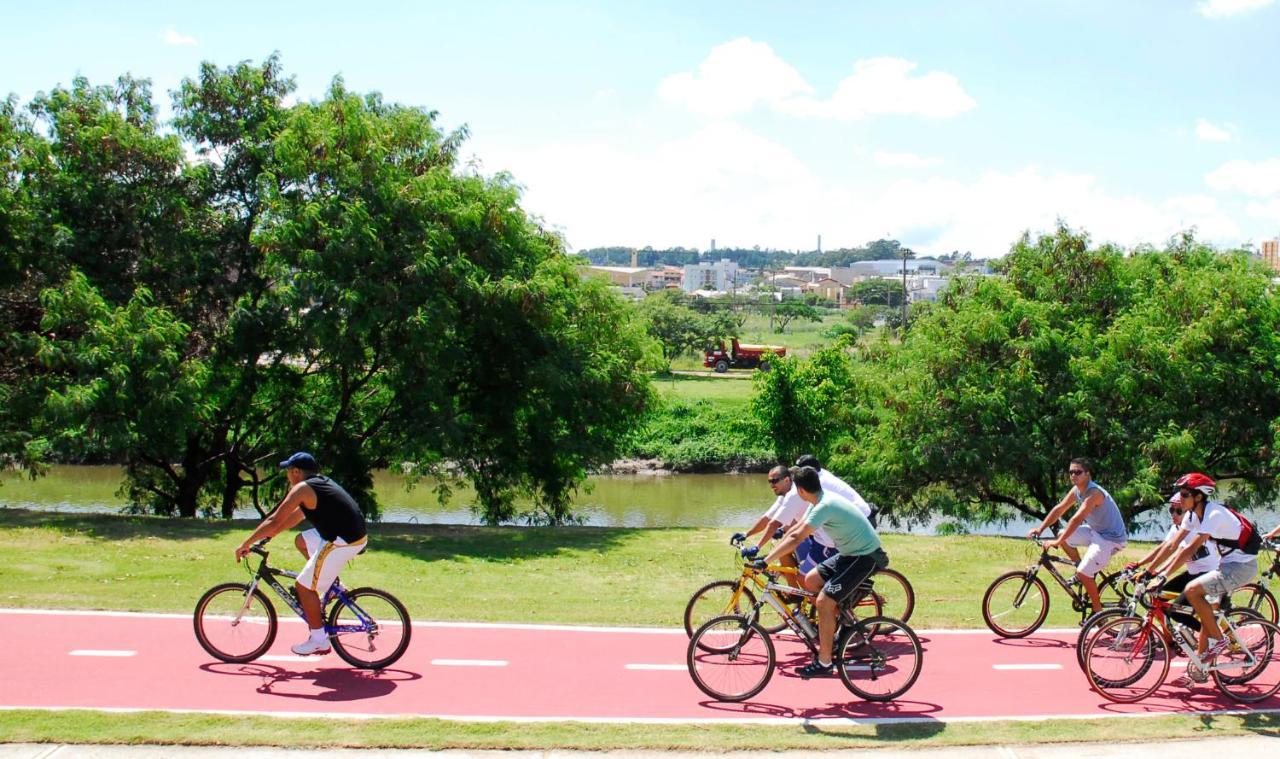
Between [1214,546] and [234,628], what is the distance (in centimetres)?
808

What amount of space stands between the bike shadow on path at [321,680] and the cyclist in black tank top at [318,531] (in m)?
0.22

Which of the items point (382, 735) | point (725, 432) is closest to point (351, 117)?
point (382, 735)

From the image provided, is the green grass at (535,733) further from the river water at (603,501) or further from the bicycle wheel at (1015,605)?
the river water at (603,501)

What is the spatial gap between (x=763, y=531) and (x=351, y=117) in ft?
42.9

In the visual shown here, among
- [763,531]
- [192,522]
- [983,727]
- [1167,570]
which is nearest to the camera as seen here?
[983,727]

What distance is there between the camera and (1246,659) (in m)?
9.00

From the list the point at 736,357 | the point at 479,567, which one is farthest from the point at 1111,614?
the point at 736,357

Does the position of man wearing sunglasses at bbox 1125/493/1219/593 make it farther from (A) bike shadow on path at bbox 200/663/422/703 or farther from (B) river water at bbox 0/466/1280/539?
(B) river water at bbox 0/466/1280/539

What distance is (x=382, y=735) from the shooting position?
25.5 feet

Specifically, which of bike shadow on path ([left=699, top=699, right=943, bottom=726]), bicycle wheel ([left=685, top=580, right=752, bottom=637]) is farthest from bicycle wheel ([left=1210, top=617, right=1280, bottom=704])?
bicycle wheel ([left=685, top=580, right=752, bottom=637])

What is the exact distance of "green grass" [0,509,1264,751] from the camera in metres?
7.79

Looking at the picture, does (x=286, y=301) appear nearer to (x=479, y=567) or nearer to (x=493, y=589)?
(x=479, y=567)

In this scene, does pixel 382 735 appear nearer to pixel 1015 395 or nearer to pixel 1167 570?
pixel 1167 570

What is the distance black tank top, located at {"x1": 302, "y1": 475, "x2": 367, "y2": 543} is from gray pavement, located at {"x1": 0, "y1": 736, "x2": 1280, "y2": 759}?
1996 mm
